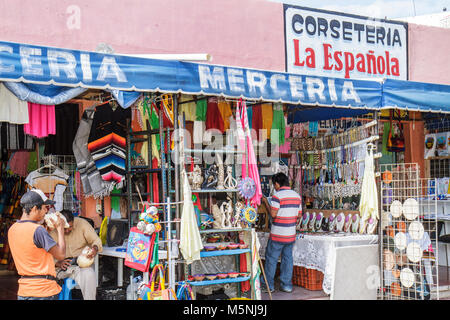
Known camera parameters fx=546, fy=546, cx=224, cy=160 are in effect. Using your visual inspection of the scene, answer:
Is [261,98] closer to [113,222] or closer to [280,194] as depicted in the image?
[280,194]

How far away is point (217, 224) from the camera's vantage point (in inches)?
274

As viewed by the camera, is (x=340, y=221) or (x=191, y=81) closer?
(x=191, y=81)

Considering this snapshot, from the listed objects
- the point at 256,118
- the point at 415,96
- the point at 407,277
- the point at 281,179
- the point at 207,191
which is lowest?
the point at 407,277

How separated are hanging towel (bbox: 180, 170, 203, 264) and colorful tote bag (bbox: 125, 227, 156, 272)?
355 millimetres

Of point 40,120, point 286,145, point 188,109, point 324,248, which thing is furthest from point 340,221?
point 40,120

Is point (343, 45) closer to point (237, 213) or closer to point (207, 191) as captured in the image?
point (237, 213)

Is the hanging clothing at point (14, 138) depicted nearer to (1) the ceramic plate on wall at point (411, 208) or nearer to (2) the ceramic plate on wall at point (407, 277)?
(1) the ceramic plate on wall at point (411, 208)

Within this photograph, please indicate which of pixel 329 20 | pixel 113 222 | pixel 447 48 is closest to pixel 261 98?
pixel 113 222

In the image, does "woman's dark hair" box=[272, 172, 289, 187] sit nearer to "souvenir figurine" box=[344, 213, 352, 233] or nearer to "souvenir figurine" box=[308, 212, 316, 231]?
"souvenir figurine" box=[308, 212, 316, 231]

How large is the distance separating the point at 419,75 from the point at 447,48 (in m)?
1.10

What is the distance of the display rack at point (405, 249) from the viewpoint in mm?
7379

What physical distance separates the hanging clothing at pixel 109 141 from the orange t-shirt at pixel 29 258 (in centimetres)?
272

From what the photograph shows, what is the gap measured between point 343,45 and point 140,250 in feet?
23.6

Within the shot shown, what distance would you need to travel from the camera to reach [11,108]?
5984mm
